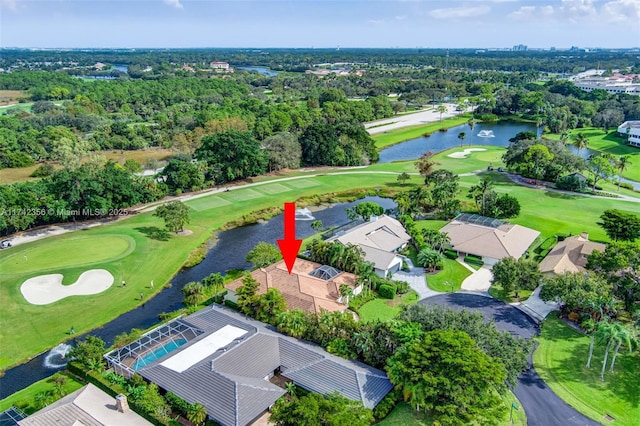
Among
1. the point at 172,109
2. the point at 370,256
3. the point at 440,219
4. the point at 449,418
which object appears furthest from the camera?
the point at 172,109

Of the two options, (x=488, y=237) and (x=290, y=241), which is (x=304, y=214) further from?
(x=488, y=237)

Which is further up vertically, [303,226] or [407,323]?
[407,323]

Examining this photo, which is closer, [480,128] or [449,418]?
[449,418]

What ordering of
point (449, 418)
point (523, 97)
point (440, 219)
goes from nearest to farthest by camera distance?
point (449, 418), point (440, 219), point (523, 97)

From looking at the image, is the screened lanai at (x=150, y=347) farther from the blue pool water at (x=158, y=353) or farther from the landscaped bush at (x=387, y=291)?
the landscaped bush at (x=387, y=291)

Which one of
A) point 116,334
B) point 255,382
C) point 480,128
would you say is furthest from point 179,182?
point 480,128

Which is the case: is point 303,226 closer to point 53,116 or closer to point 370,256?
point 370,256

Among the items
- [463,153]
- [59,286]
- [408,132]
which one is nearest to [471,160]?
[463,153]

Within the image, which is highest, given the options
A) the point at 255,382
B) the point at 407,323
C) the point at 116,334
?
the point at 407,323
